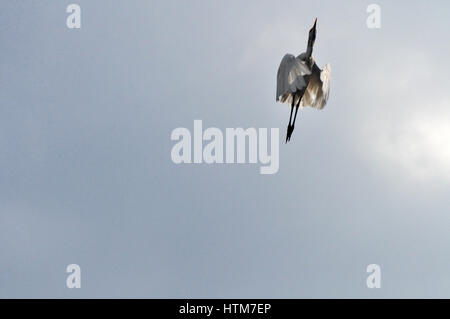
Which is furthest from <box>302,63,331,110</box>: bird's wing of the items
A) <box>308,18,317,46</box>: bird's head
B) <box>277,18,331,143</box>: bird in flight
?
<box>308,18,317,46</box>: bird's head

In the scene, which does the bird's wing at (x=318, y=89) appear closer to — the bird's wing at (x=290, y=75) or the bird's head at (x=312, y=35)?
the bird's head at (x=312, y=35)

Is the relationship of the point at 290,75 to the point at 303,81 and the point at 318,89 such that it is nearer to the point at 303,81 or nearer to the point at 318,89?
the point at 303,81

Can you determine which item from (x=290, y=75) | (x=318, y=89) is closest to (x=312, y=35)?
(x=318, y=89)

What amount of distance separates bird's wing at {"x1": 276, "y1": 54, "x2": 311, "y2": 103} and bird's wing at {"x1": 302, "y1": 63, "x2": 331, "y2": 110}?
1.77 metres

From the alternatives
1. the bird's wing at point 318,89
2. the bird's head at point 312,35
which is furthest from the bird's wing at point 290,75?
the bird's head at point 312,35

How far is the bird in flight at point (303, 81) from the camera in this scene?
30594 mm

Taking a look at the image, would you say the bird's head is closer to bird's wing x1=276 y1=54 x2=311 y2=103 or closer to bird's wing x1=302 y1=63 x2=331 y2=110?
bird's wing x1=302 y1=63 x2=331 y2=110

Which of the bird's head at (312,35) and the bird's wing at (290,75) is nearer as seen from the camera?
the bird's wing at (290,75)
